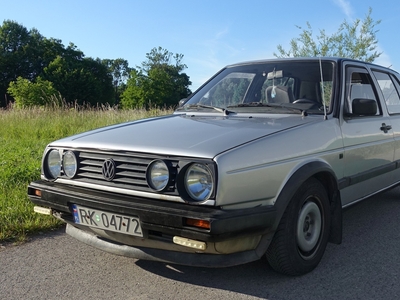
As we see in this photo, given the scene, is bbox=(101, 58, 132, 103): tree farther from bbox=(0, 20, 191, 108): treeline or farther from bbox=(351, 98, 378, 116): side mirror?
bbox=(351, 98, 378, 116): side mirror

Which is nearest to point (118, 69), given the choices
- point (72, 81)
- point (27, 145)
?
point (72, 81)

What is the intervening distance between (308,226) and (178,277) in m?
1.02

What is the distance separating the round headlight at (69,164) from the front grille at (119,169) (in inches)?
1.7

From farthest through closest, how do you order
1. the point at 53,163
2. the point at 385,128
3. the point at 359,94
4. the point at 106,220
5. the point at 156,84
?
the point at 156,84 < the point at 385,128 < the point at 359,94 < the point at 53,163 < the point at 106,220

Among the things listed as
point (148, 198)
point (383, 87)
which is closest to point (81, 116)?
point (383, 87)

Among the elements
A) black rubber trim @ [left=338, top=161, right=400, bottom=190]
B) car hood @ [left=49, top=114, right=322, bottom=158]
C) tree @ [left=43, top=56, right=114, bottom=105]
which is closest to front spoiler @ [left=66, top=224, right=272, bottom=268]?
car hood @ [left=49, top=114, right=322, bottom=158]

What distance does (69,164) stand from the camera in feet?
9.90

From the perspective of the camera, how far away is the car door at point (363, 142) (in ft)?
11.7

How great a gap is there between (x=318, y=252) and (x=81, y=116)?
10.1 m

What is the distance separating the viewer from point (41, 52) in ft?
212

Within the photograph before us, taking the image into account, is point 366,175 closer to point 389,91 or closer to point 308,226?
point 308,226

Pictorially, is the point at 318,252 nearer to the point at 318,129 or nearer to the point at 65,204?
the point at 318,129

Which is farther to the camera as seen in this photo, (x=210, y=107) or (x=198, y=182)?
(x=210, y=107)

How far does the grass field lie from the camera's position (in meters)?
4.12
